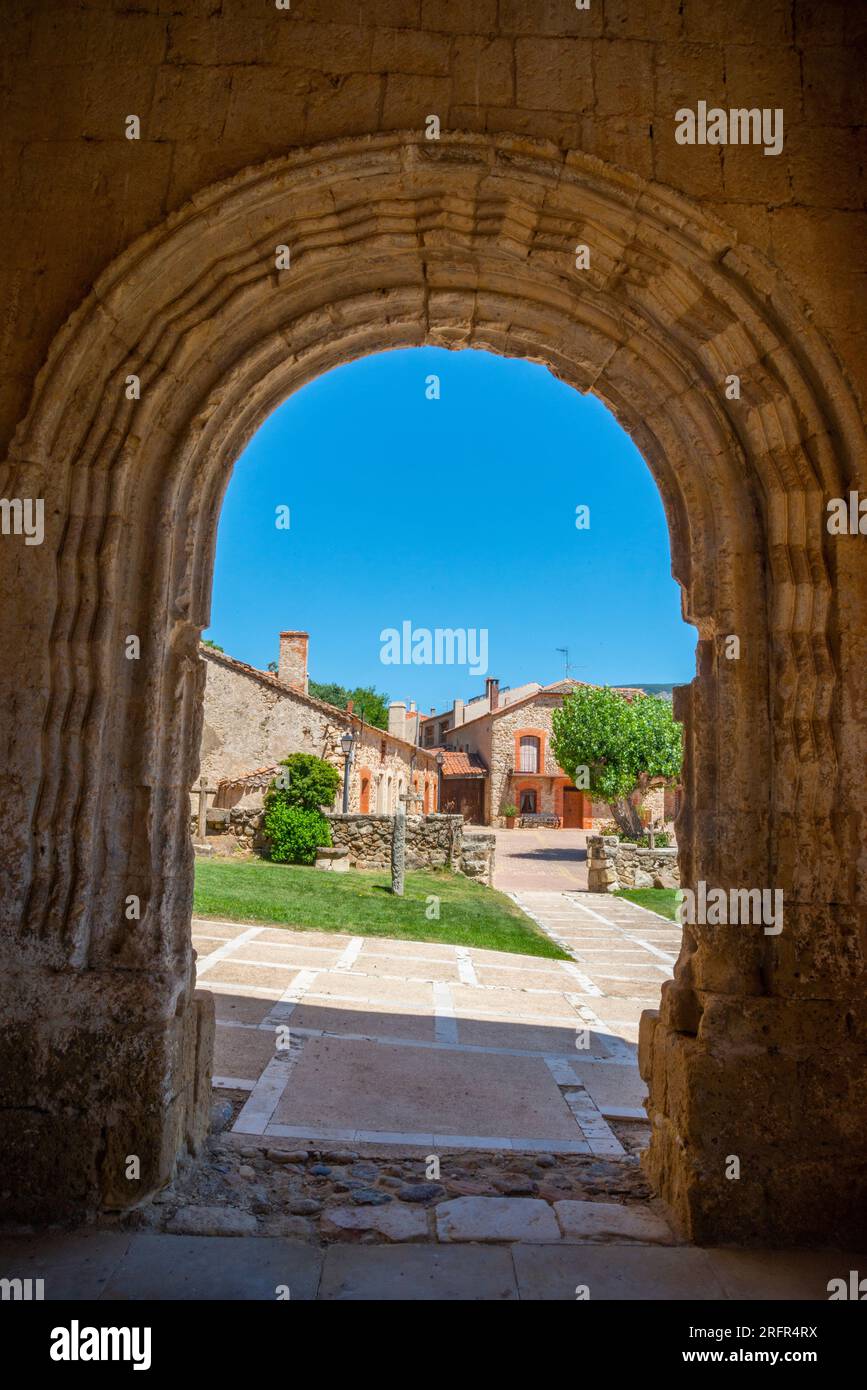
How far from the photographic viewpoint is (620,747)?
23266 millimetres

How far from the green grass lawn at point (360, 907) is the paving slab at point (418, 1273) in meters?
6.34

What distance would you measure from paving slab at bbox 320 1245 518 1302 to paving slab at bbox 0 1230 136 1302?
0.61m

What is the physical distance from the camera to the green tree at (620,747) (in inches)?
908

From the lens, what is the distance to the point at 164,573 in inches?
110

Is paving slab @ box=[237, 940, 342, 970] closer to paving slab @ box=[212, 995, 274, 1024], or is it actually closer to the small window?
paving slab @ box=[212, 995, 274, 1024]

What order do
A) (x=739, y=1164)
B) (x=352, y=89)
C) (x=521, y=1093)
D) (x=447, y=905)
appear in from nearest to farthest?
(x=739, y=1164) < (x=352, y=89) < (x=521, y=1093) < (x=447, y=905)

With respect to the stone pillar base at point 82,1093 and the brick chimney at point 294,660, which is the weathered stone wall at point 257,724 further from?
the stone pillar base at point 82,1093

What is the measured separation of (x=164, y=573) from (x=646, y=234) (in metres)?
2.05

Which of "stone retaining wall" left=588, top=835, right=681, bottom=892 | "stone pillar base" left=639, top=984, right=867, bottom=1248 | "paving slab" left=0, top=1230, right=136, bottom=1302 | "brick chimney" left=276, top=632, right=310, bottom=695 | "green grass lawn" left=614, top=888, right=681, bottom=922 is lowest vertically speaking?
"green grass lawn" left=614, top=888, right=681, bottom=922

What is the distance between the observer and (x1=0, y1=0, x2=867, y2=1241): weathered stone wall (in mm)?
2574

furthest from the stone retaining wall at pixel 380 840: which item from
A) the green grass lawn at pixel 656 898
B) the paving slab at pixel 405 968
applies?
the paving slab at pixel 405 968

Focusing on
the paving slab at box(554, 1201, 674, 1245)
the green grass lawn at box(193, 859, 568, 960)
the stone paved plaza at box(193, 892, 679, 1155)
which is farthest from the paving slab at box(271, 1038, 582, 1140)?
the green grass lawn at box(193, 859, 568, 960)

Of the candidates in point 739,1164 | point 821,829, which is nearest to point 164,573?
point 821,829

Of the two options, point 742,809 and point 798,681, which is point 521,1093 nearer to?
point 742,809
